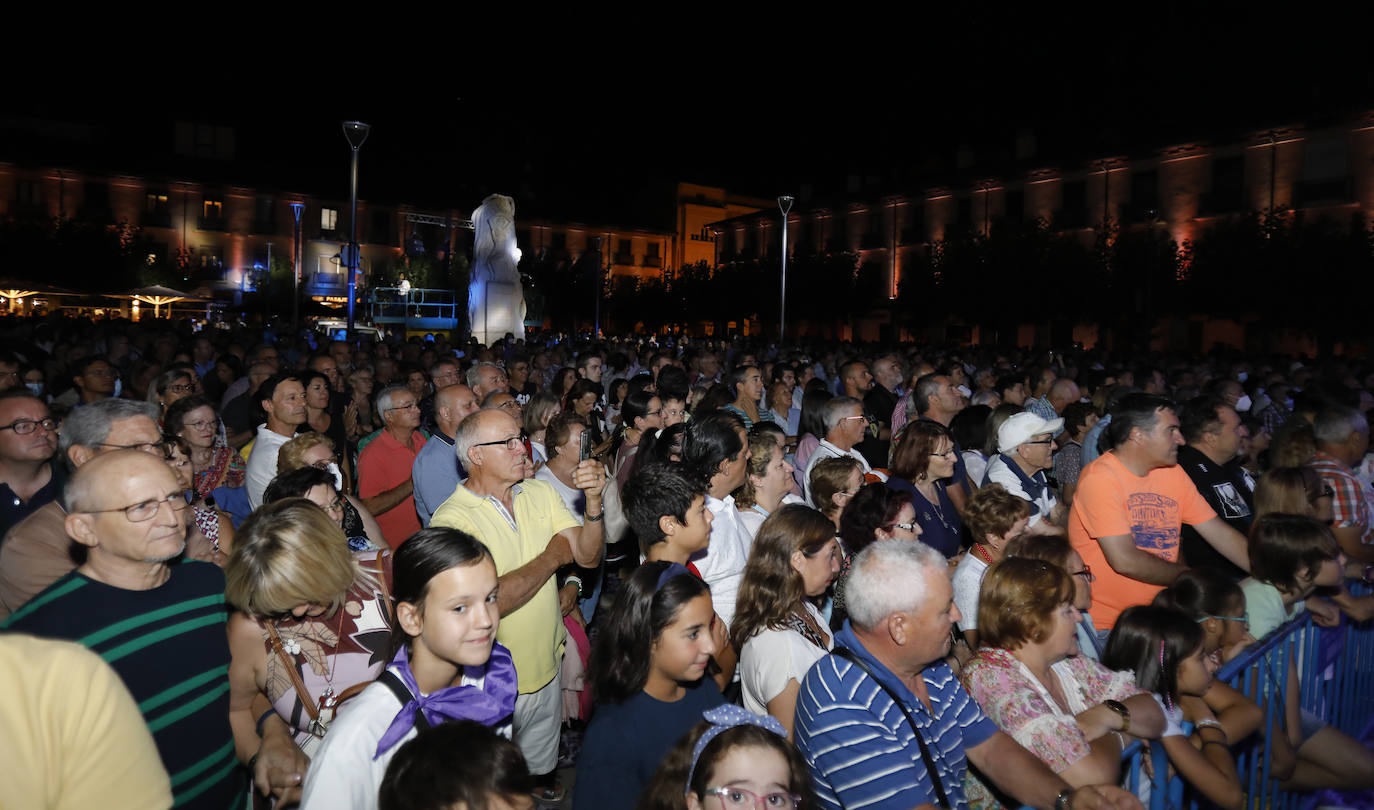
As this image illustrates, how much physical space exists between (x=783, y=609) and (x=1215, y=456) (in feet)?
13.0

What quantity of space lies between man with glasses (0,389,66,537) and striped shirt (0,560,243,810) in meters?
1.80

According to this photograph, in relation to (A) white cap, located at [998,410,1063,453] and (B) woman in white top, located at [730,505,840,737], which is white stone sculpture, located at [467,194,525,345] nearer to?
(A) white cap, located at [998,410,1063,453]

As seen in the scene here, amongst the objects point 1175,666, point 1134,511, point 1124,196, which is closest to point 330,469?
point 1175,666

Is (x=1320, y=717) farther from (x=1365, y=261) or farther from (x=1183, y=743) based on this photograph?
(x=1365, y=261)

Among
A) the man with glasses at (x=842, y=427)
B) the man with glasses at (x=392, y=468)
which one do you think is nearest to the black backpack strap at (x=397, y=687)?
the man with glasses at (x=392, y=468)

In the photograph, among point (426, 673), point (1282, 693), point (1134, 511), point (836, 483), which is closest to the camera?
point (426, 673)

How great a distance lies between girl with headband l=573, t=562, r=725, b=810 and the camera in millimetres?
2668

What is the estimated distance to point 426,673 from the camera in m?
2.47

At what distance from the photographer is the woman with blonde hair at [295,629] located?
9.50 ft

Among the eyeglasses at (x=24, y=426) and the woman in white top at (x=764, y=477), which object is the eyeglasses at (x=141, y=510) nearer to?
the eyeglasses at (x=24, y=426)

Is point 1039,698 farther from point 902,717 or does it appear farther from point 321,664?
point 321,664

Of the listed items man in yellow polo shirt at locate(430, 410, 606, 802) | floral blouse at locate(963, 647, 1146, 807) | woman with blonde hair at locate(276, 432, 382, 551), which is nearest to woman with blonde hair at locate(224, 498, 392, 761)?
man in yellow polo shirt at locate(430, 410, 606, 802)

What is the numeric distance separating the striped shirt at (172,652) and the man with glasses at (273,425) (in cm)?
251

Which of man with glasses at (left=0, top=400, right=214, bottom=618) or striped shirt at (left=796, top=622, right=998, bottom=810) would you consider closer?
striped shirt at (left=796, top=622, right=998, bottom=810)
